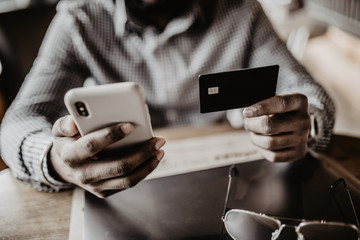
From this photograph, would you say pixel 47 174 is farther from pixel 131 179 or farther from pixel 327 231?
pixel 327 231

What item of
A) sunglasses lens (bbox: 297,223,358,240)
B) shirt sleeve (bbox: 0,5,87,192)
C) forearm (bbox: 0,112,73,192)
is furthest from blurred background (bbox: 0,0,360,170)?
forearm (bbox: 0,112,73,192)

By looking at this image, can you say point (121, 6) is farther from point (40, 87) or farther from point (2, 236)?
point (2, 236)

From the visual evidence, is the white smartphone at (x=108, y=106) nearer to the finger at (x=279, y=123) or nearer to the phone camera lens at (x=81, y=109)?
the phone camera lens at (x=81, y=109)

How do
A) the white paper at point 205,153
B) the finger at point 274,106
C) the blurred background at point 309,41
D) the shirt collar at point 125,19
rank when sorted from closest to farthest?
1. the finger at point 274,106
2. the white paper at point 205,153
3. the shirt collar at point 125,19
4. the blurred background at point 309,41

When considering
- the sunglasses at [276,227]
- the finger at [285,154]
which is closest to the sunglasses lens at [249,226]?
the sunglasses at [276,227]

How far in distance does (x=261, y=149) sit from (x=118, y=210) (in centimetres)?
34

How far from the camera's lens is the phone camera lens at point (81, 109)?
427 mm

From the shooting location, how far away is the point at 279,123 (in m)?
0.56

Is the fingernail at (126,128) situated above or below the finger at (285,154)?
above

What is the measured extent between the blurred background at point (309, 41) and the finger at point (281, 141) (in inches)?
10.0

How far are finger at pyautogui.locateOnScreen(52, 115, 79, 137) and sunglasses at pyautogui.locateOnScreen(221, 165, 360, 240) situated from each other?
1.05ft

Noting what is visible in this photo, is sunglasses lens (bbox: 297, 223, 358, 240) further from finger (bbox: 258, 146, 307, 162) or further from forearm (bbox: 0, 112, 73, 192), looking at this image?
forearm (bbox: 0, 112, 73, 192)

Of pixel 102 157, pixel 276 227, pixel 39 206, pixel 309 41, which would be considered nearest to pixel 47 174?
pixel 39 206

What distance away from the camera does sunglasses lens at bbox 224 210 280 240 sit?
484 mm
